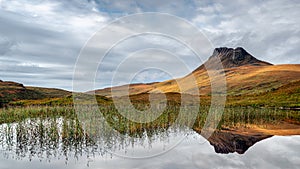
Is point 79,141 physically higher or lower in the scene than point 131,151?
higher

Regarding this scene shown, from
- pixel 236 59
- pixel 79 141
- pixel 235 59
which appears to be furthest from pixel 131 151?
pixel 235 59

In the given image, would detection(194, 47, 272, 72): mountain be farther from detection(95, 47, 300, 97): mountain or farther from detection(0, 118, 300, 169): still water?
detection(0, 118, 300, 169): still water

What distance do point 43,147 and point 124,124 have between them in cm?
719

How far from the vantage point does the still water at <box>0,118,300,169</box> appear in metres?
11.7

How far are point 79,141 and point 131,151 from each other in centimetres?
301

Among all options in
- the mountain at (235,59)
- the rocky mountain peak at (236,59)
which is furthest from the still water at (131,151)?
the rocky mountain peak at (236,59)

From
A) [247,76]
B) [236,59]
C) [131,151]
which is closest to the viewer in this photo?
[131,151]

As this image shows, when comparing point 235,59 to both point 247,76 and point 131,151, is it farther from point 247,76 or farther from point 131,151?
Answer: point 131,151

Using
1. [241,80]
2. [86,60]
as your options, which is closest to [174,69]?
[86,60]

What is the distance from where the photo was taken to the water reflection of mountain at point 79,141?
43.4 feet

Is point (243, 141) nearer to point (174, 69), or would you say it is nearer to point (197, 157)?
point (197, 157)

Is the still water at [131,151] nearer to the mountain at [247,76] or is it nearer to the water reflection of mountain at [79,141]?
the water reflection of mountain at [79,141]

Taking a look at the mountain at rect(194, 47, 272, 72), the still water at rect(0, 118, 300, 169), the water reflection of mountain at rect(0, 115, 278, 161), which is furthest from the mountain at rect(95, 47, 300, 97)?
the still water at rect(0, 118, 300, 169)

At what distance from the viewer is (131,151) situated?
13.7 m
